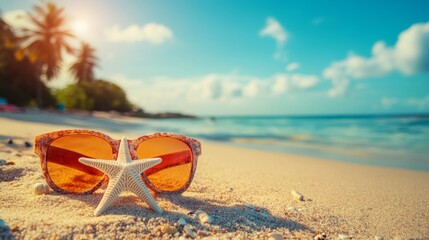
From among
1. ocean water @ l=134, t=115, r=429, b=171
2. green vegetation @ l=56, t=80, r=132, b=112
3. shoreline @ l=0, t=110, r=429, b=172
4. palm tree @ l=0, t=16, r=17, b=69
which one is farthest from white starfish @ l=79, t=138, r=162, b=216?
green vegetation @ l=56, t=80, r=132, b=112

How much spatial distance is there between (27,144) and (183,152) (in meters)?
3.37

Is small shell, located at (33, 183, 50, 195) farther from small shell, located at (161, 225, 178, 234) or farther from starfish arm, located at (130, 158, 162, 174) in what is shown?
small shell, located at (161, 225, 178, 234)

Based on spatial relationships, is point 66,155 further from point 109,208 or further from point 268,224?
point 268,224

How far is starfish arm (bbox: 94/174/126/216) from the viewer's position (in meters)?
2.01

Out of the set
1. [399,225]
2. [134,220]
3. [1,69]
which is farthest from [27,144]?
[1,69]

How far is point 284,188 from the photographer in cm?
338

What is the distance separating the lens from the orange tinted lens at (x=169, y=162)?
2.46 meters

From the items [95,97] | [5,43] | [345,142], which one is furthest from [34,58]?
[345,142]

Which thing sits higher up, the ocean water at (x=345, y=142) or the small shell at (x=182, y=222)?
the small shell at (x=182, y=222)

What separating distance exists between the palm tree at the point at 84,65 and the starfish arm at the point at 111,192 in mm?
50451

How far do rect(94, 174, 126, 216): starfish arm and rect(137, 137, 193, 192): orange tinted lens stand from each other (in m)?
0.37

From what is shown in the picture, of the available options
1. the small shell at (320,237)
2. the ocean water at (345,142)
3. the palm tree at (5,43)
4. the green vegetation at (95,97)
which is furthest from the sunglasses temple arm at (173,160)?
the green vegetation at (95,97)

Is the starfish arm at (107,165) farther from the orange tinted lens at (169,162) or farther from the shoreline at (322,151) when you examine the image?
the shoreline at (322,151)

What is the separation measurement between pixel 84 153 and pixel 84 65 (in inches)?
2004
